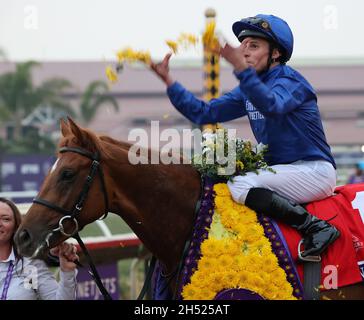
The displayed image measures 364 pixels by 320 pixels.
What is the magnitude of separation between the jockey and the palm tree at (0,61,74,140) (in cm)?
2686

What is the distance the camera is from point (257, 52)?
4.00 metres

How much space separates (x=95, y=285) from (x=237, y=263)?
13.3 feet

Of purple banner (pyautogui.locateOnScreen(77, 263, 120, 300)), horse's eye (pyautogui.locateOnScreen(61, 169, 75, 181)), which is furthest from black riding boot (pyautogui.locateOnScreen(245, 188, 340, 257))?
purple banner (pyautogui.locateOnScreen(77, 263, 120, 300))

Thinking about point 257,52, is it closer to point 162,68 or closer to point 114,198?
point 162,68

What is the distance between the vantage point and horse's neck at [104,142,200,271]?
3.82 m

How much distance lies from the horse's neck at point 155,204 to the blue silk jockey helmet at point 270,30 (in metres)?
0.92

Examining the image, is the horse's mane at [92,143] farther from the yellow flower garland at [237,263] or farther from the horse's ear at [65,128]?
the yellow flower garland at [237,263]

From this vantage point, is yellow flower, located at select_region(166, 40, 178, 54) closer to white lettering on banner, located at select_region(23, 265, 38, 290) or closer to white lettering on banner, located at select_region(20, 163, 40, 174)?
white lettering on banner, located at select_region(23, 265, 38, 290)

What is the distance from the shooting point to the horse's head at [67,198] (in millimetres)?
3623

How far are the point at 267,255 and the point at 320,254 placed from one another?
0.91ft

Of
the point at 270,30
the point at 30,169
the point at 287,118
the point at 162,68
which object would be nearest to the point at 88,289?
the point at 162,68

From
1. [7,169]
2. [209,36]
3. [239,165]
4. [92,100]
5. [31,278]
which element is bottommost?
[92,100]
